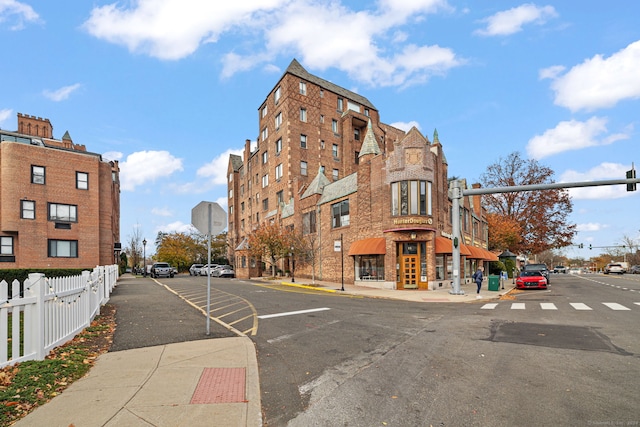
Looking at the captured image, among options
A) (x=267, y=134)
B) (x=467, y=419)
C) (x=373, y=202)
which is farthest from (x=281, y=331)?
(x=267, y=134)

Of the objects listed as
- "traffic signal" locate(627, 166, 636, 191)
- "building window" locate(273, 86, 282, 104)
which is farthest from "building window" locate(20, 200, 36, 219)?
"traffic signal" locate(627, 166, 636, 191)

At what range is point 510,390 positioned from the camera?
5504mm

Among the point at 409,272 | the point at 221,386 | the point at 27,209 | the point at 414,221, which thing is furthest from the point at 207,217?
the point at 27,209

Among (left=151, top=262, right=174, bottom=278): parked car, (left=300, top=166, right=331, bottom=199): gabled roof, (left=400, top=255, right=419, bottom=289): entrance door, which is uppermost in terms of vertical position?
(left=300, top=166, right=331, bottom=199): gabled roof

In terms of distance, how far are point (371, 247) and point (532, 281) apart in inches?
500

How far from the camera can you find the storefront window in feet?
89.8

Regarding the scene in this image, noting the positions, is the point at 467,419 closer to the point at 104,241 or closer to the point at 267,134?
the point at 104,241

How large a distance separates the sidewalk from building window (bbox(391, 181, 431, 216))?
1984 cm

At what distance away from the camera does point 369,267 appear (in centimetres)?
2844

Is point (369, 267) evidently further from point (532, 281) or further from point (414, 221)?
point (532, 281)

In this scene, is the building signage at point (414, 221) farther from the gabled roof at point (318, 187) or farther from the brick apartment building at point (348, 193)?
the gabled roof at point (318, 187)

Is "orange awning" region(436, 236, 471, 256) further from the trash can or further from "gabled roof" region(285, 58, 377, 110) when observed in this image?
"gabled roof" region(285, 58, 377, 110)

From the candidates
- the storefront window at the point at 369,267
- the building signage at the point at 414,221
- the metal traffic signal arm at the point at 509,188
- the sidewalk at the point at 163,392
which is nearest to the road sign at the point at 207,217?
the sidewalk at the point at 163,392

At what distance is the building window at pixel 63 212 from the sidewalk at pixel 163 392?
107 ft
